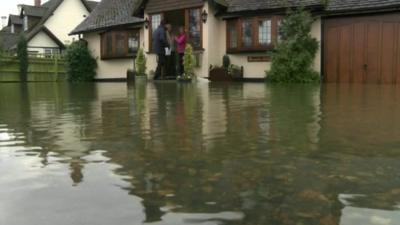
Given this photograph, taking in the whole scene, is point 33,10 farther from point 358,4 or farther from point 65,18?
point 358,4

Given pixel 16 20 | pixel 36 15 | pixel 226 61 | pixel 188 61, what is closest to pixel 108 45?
pixel 226 61

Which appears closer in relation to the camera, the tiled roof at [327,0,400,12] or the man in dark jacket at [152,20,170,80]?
the tiled roof at [327,0,400,12]

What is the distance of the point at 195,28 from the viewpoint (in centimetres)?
2225

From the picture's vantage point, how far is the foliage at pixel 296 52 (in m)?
18.5

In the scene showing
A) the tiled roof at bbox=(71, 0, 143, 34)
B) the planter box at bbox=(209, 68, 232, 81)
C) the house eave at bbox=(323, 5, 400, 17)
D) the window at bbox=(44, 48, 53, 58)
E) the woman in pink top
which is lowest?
the planter box at bbox=(209, 68, 232, 81)

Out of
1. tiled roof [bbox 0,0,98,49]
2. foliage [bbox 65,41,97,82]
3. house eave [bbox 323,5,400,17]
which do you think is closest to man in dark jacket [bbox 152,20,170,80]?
house eave [bbox 323,5,400,17]

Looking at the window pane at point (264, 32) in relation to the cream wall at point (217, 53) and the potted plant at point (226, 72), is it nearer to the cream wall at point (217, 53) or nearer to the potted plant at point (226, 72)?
the cream wall at point (217, 53)

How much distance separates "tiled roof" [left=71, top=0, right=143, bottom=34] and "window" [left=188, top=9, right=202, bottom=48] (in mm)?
3737

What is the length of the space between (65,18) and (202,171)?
151 feet

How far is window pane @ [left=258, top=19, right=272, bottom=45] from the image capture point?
20.7 metres

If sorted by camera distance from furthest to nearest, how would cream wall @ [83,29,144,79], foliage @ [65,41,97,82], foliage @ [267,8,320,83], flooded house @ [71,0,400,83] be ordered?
foliage @ [65,41,97,82]
cream wall @ [83,29,144,79]
foliage @ [267,8,320,83]
flooded house @ [71,0,400,83]

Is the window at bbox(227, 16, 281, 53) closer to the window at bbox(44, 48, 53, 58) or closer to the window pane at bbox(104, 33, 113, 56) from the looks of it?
the window pane at bbox(104, 33, 113, 56)

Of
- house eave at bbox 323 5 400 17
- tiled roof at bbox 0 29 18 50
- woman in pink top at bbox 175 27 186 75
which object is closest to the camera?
house eave at bbox 323 5 400 17

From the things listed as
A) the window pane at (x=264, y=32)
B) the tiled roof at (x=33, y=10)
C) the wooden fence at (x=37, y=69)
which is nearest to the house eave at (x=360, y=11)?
the window pane at (x=264, y=32)
